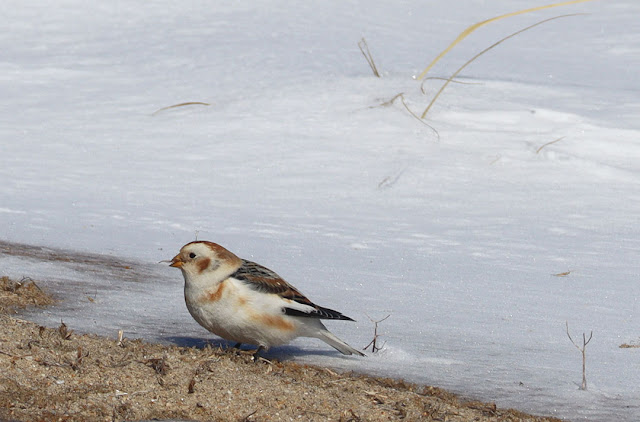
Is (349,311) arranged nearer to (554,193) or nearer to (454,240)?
(454,240)

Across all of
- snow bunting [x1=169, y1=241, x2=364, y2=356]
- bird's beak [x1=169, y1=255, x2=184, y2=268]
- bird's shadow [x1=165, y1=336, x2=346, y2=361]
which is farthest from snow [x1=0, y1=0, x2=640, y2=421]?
bird's beak [x1=169, y1=255, x2=184, y2=268]

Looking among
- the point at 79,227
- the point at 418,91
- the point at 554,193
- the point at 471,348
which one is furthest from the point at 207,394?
the point at 418,91

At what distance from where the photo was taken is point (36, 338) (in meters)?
3.13

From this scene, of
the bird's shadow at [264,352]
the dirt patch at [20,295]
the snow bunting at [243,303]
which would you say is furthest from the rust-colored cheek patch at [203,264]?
the dirt patch at [20,295]

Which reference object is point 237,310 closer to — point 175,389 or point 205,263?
point 205,263

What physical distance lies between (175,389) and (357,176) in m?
4.25

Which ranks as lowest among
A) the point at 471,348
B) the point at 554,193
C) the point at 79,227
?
the point at 554,193

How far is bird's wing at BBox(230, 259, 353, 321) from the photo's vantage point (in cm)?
339

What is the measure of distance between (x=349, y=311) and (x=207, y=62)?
20.4 feet

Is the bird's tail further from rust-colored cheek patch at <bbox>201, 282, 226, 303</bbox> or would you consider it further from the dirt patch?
the dirt patch

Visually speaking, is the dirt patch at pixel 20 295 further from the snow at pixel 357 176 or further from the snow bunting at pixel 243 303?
the snow bunting at pixel 243 303

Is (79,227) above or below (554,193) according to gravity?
above

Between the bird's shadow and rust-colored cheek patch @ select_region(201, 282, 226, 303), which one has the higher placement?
rust-colored cheek patch @ select_region(201, 282, 226, 303)

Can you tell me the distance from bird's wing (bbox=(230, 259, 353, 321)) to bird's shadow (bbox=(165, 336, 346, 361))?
0.85ft
